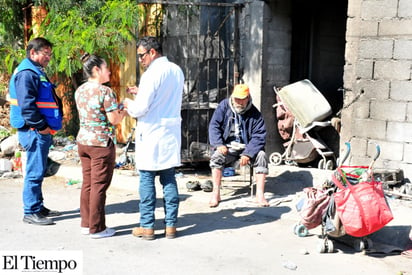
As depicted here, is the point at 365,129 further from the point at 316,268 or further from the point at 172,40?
the point at 172,40

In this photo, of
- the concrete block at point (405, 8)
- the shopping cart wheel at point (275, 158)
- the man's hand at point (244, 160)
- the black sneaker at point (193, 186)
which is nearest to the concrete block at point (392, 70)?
the concrete block at point (405, 8)

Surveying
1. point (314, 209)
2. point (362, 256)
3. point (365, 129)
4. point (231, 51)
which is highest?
point (231, 51)

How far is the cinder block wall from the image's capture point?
6.32 meters

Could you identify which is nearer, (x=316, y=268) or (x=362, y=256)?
(x=316, y=268)

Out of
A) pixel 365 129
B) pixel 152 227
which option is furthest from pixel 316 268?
pixel 365 129

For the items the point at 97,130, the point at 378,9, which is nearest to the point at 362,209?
the point at 97,130

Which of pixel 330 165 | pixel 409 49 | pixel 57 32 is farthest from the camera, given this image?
pixel 57 32

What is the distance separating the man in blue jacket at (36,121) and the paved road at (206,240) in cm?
30

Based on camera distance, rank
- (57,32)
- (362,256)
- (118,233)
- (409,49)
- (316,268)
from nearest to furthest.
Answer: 1. (316,268)
2. (362,256)
3. (118,233)
4. (409,49)
5. (57,32)

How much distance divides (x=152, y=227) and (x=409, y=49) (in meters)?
3.68

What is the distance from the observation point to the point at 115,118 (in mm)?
5031

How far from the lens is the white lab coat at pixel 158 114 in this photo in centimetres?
490

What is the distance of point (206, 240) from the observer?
5297 mm

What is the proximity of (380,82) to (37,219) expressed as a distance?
14.3 ft
